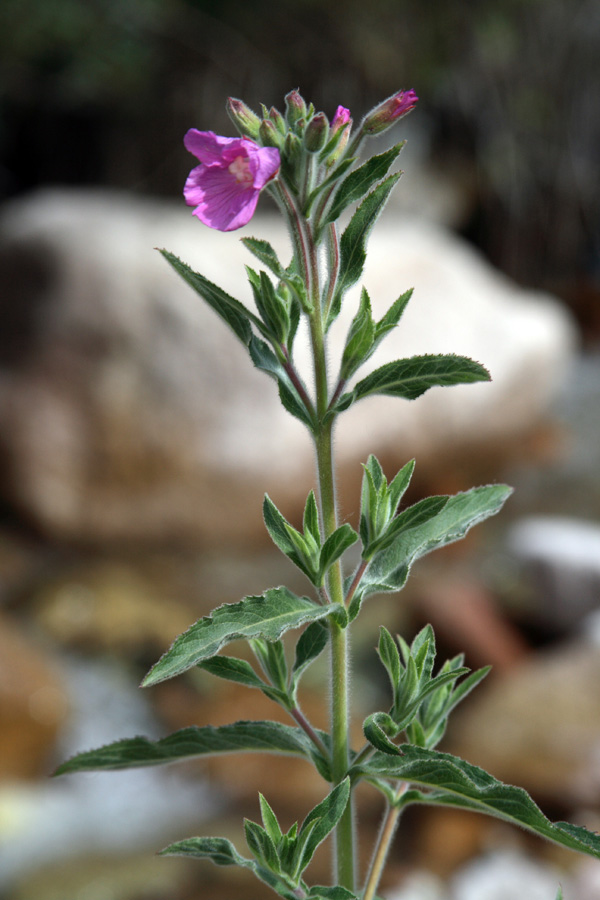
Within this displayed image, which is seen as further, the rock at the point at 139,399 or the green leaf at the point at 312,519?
the rock at the point at 139,399

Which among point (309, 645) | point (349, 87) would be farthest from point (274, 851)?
point (349, 87)

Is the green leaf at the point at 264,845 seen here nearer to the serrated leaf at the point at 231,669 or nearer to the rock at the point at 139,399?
the serrated leaf at the point at 231,669

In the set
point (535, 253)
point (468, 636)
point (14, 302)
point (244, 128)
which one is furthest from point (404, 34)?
point (244, 128)

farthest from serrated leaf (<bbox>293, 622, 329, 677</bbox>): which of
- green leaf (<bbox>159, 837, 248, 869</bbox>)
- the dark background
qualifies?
the dark background

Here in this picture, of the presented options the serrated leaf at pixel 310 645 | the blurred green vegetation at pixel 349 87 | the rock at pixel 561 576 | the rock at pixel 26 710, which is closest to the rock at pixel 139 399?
the rock at pixel 561 576

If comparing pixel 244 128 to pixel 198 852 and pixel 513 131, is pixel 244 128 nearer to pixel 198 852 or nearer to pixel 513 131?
pixel 198 852

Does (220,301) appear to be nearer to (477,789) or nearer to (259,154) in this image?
(259,154)

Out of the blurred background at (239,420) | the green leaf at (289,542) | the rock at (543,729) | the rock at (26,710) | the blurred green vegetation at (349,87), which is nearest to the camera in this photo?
the green leaf at (289,542)

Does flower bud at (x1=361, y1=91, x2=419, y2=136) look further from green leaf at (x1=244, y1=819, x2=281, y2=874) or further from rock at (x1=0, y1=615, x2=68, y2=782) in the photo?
rock at (x1=0, y1=615, x2=68, y2=782)
